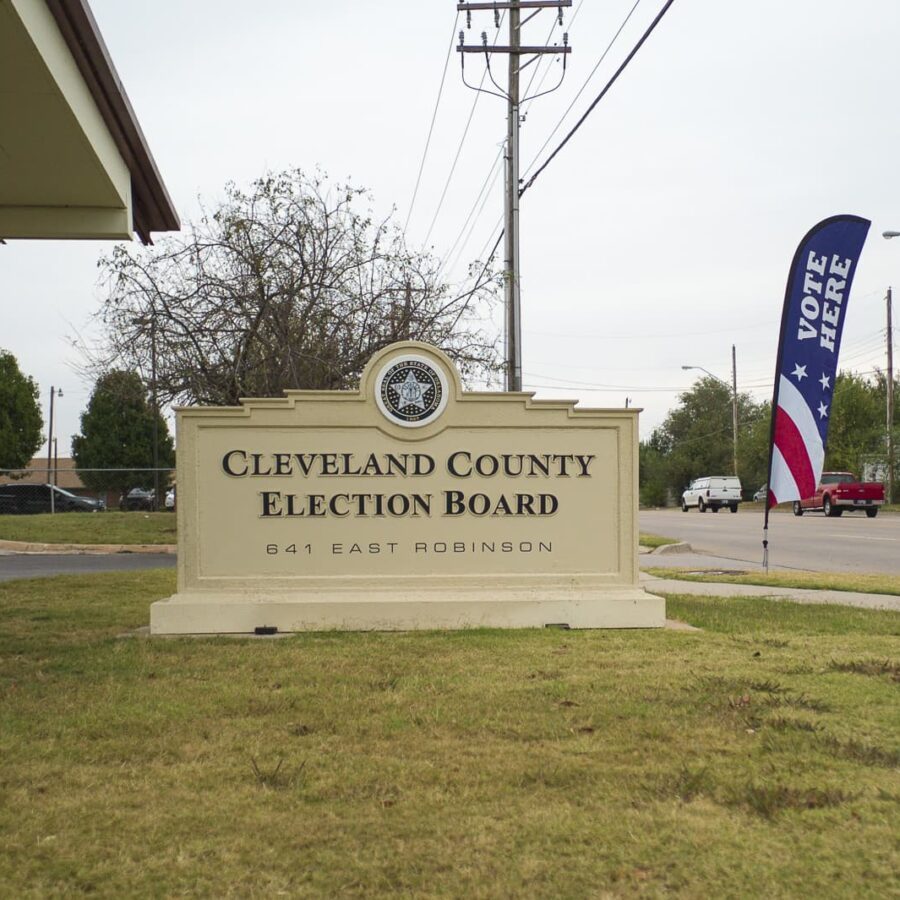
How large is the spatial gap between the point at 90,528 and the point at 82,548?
83.8 inches

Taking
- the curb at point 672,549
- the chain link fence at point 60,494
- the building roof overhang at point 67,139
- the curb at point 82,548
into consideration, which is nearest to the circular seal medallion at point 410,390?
the building roof overhang at point 67,139

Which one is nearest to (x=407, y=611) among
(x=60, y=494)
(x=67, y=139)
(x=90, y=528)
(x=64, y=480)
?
(x=67, y=139)

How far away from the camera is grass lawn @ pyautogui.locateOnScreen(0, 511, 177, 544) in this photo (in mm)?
24641

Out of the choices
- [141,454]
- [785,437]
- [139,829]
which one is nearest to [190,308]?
[785,437]

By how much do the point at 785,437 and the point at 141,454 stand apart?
43624 mm

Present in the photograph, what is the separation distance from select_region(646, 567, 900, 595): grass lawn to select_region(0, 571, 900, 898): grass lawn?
17.3 ft

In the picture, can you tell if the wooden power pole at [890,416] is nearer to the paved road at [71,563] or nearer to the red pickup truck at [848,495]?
the red pickup truck at [848,495]

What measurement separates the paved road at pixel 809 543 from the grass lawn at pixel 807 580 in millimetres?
2476

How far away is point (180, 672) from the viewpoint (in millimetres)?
7375

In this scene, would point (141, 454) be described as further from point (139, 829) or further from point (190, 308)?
Answer: point (139, 829)

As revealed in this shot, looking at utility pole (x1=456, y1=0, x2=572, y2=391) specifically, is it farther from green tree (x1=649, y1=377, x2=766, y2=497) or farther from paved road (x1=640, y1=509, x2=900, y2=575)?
green tree (x1=649, y1=377, x2=766, y2=497)

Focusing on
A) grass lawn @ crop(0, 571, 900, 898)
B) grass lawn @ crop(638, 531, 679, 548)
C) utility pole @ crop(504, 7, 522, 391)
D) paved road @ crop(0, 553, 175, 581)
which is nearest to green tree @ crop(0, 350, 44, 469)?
paved road @ crop(0, 553, 175, 581)

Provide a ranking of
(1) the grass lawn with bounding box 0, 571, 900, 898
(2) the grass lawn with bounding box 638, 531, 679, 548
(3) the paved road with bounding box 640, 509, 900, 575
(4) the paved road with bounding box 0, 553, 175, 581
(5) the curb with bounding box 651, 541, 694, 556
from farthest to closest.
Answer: (2) the grass lawn with bounding box 638, 531, 679, 548 < (5) the curb with bounding box 651, 541, 694, 556 < (3) the paved road with bounding box 640, 509, 900, 575 < (4) the paved road with bounding box 0, 553, 175, 581 < (1) the grass lawn with bounding box 0, 571, 900, 898

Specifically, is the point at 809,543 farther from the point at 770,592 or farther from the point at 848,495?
the point at 848,495
